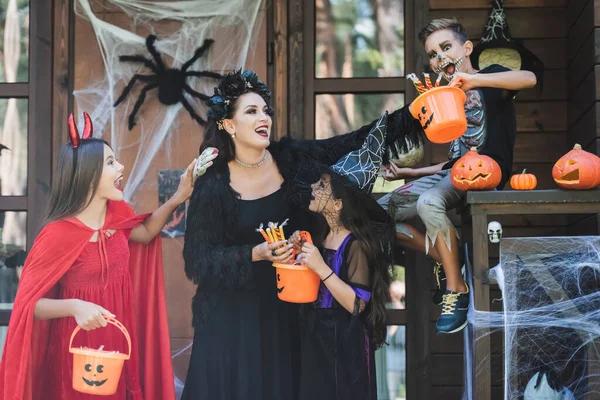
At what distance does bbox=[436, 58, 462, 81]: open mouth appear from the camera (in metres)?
3.97

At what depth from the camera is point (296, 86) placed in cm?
496

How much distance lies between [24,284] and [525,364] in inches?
96.9

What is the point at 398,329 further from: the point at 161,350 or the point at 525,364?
the point at 161,350

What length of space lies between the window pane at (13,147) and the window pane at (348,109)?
187cm

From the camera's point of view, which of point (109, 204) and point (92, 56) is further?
point (92, 56)

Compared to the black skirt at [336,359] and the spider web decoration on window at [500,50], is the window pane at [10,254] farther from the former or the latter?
the spider web decoration on window at [500,50]

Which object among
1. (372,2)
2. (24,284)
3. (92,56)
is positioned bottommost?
(24,284)

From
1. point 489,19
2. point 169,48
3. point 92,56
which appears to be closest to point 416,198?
point 489,19

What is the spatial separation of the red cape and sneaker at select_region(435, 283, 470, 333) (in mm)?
1370

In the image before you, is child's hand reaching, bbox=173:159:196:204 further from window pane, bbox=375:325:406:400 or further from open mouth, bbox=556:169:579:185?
open mouth, bbox=556:169:579:185

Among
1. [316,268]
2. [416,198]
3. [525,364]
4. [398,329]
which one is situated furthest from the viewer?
[398,329]

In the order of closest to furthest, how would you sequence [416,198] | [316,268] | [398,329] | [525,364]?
[316,268]
[525,364]
[416,198]
[398,329]

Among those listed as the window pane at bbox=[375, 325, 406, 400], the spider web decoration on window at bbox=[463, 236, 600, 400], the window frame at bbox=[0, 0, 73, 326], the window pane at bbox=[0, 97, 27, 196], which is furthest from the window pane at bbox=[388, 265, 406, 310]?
the window pane at bbox=[0, 97, 27, 196]

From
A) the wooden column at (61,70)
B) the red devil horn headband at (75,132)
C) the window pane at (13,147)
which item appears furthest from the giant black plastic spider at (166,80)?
the red devil horn headband at (75,132)
